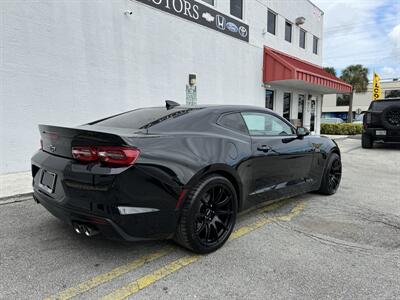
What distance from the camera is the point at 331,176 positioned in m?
5.07

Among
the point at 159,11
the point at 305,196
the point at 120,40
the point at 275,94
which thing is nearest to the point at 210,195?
the point at 305,196

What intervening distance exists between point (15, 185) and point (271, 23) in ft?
41.3

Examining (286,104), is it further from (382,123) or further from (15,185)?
(15,185)

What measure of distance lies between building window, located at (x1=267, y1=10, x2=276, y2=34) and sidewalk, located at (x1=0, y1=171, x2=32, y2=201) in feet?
38.5

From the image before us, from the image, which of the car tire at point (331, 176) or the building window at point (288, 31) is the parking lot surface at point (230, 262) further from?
the building window at point (288, 31)

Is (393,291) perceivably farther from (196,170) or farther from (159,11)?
(159,11)

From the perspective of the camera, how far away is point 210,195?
9.85 ft

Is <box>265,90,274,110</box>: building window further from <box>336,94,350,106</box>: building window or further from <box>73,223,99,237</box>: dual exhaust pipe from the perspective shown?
<box>336,94,350,106</box>: building window

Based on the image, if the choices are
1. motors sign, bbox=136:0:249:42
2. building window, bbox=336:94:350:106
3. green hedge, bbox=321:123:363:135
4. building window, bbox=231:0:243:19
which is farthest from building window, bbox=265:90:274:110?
building window, bbox=336:94:350:106

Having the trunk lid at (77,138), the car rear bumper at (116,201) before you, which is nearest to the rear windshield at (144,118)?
the trunk lid at (77,138)

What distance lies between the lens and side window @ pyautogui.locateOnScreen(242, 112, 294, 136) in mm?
3688

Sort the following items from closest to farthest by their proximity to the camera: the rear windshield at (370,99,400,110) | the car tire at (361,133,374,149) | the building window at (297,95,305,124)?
the rear windshield at (370,99,400,110) < the car tire at (361,133,374,149) < the building window at (297,95,305,124)

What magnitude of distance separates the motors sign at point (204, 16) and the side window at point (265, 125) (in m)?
6.01

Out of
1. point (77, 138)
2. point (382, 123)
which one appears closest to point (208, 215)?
point (77, 138)
